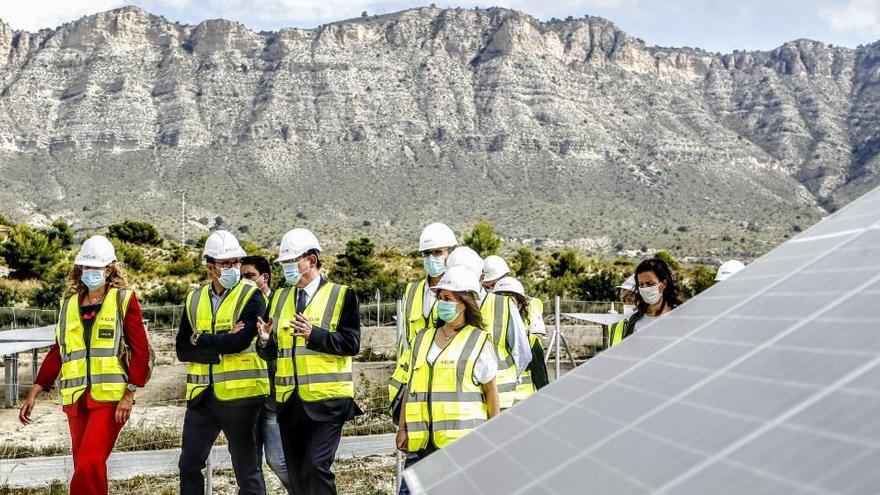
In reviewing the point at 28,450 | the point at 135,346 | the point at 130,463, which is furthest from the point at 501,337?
the point at 28,450

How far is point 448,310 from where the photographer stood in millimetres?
5676

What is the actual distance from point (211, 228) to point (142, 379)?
7252 cm

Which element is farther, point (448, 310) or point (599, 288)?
point (599, 288)

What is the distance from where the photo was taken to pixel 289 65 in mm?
118062

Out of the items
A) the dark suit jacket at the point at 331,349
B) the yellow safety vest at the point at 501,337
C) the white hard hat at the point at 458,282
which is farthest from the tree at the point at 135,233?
the white hard hat at the point at 458,282

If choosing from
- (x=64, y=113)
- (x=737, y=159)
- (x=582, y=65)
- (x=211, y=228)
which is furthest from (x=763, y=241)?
(x=64, y=113)

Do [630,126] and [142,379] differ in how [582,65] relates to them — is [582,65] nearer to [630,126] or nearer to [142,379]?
[630,126]

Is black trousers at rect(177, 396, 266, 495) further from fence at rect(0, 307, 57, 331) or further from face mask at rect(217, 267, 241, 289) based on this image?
fence at rect(0, 307, 57, 331)

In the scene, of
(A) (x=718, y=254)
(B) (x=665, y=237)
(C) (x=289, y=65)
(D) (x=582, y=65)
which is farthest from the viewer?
(D) (x=582, y=65)

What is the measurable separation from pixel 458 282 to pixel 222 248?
2.44m

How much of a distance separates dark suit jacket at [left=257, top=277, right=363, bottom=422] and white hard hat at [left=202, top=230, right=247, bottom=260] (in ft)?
2.65

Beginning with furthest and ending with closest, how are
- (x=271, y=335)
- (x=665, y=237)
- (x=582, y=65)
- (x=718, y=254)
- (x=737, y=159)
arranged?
1. (x=582, y=65)
2. (x=737, y=159)
3. (x=665, y=237)
4. (x=718, y=254)
5. (x=271, y=335)

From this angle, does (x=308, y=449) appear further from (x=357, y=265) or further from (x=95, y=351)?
(x=357, y=265)

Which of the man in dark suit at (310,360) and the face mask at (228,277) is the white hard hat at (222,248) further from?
the man in dark suit at (310,360)
